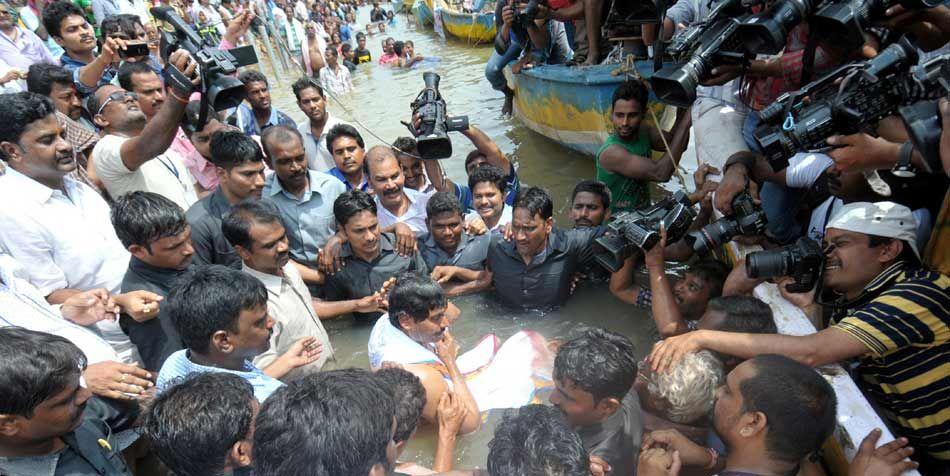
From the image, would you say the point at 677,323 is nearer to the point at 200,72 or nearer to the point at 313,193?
the point at 313,193

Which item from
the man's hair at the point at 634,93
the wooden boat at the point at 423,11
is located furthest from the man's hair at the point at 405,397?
the wooden boat at the point at 423,11

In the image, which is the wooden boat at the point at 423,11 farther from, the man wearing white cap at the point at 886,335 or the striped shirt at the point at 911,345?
the striped shirt at the point at 911,345

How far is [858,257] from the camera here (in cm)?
218

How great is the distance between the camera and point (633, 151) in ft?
13.5

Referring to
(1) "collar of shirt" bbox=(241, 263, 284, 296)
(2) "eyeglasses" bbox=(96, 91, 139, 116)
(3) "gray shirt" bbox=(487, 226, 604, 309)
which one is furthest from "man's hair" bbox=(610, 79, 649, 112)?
(2) "eyeglasses" bbox=(96, 91, 139, 116)

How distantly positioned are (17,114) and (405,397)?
2276 mm

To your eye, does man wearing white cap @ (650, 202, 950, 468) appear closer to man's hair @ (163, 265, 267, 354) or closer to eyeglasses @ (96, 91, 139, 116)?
man's hair @ (163, 265, 267, 354)

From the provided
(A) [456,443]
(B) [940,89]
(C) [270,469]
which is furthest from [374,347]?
(B) [940,89]

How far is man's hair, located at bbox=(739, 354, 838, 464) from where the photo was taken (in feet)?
5.82

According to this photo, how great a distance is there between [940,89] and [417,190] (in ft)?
10.9

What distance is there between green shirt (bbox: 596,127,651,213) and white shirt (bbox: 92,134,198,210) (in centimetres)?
297

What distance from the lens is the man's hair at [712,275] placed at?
3.17 m

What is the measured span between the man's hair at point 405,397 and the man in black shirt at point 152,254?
3.55ft

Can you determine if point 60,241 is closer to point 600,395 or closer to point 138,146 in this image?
point 138,146
